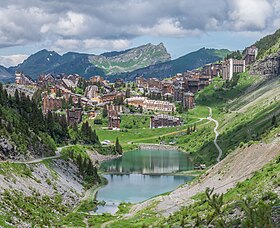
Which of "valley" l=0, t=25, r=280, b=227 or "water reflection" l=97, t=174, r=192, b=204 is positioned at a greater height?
"valley" l=0, t=25, r=280, b=227

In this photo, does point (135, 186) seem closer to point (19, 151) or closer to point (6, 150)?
point (19, 151)

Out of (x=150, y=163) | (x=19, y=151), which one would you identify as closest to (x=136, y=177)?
(x=150, y=163)

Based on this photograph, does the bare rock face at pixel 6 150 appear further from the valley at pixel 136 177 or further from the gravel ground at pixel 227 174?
the gravel ground at pixel 227 174

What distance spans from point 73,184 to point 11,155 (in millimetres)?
12399

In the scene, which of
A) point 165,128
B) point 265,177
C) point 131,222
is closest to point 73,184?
point 131,222

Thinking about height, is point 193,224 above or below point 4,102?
below

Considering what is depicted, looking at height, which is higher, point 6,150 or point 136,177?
point 6,150

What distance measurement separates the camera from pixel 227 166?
67812mm

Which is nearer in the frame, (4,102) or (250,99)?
(4,102)

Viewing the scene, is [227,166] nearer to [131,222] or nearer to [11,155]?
[131,222]

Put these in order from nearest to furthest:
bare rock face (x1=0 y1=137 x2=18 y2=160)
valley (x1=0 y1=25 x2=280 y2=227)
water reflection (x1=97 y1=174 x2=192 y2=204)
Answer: valley (x1=0 y1=25 x2=280 y2=227) → bare rock face (x1=0 y1=137 x2=18 y2=160) → water reflection (x1=97 y1=174 x2=192 y2=204)

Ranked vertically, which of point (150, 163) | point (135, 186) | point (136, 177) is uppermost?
point (135, 186)

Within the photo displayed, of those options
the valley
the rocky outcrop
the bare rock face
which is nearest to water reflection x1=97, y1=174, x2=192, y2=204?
the valley

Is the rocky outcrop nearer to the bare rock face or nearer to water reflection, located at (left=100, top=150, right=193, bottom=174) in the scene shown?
the bare rock face
